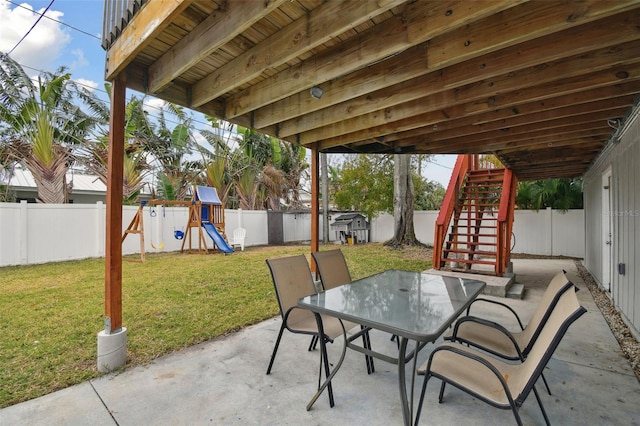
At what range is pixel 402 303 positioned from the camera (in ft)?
7.71

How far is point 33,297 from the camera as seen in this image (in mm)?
4750

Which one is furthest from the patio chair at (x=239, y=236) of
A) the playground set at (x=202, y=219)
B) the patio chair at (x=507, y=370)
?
the patio chair at (x=507, y=370)

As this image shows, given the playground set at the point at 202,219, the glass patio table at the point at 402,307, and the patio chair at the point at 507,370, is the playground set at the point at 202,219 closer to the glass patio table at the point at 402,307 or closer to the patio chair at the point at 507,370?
the glass patio table at the point at 402,307

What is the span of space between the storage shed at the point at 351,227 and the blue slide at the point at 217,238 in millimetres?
5238

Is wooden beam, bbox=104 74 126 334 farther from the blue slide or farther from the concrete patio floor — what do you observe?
the blue slide

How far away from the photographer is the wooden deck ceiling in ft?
6.33

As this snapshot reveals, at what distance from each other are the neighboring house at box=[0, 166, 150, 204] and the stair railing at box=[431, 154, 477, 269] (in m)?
11.4

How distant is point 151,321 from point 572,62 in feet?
16.7

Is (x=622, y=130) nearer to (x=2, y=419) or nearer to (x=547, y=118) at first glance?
(x=547, y=118)

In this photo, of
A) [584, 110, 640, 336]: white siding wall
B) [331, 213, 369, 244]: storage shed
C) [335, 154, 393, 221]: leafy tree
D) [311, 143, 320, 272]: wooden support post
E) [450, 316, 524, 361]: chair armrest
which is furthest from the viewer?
[331, 213, 369, 244]: storage shed

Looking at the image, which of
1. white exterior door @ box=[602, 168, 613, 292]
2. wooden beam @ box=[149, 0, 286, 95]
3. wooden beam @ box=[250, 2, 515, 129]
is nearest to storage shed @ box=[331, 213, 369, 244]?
white exterior door @ box=[602, 168, 613, 292]

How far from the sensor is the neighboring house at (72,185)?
37.3 ft

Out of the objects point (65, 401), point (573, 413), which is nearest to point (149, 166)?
point (65, 401)

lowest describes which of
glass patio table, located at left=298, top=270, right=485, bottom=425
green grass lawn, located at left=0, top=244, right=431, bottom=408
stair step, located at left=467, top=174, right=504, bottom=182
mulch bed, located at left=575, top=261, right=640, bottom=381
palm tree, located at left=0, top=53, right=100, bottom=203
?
mulch bed, located at left=575, top=261, right=640, bottom=381
